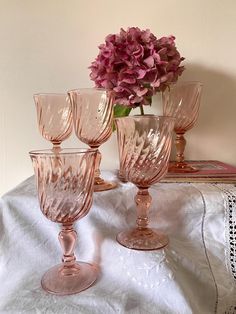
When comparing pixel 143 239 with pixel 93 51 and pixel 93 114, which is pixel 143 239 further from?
pixel 93 51

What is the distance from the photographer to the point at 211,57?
2.84 ft

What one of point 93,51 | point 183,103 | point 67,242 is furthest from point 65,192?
point 93,51

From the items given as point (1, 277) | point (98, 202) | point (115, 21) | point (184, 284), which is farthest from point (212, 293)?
point (115, 21)

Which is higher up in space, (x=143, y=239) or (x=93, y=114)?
(x=93, y=114)

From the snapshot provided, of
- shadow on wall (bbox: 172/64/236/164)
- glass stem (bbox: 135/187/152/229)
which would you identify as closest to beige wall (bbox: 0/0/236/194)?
shadow on wall (bbox: 172/64/236/164)

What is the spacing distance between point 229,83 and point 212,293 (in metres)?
0.62

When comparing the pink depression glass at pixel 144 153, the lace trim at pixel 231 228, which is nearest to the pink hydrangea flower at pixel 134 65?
the pink depression glass at pixel 144 153

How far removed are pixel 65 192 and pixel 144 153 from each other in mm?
150

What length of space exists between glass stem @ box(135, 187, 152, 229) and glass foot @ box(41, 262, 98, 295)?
0.38 ft

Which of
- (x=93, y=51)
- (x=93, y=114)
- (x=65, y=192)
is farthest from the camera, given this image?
(x=93, y=51)

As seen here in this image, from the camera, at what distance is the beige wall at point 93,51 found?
852 millimetres

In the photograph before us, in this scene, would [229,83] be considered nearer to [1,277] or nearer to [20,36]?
[20,36]

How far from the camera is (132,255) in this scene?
18.9 inches

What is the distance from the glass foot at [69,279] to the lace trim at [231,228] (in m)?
0.24
